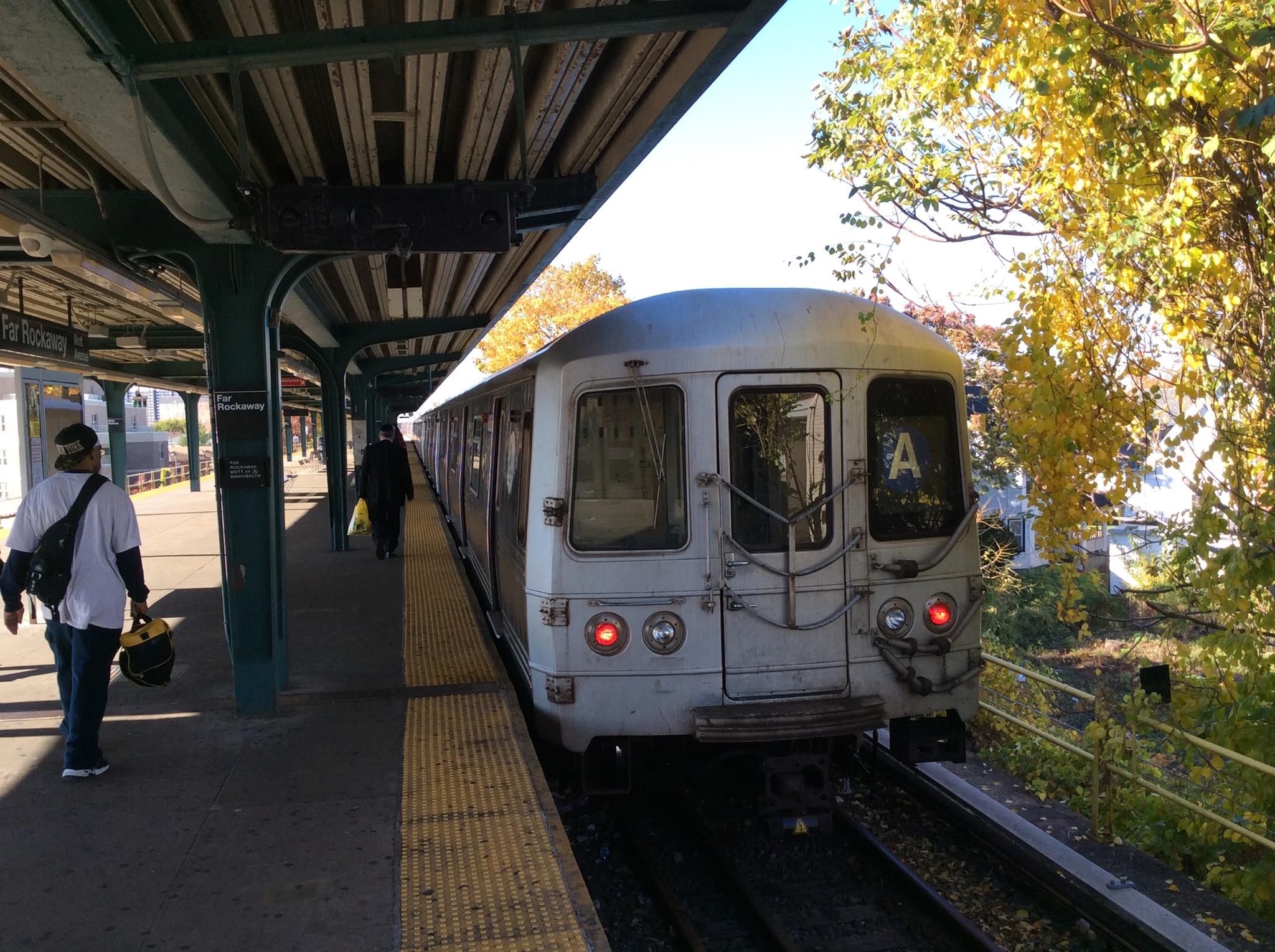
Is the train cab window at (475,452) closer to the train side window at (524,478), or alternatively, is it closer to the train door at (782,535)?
the train side window at (524,478)

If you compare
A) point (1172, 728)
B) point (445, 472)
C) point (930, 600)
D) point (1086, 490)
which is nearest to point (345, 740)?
point (930, 600)

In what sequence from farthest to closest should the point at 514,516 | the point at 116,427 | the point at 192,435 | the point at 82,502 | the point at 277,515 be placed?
the point at 192,435 < the point at 116,427 < the point at 514,516 < the point at 277,515 < the point at 82,502

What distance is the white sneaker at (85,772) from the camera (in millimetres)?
5156

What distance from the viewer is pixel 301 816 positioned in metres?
4.69

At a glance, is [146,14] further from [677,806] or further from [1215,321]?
[1215,321]

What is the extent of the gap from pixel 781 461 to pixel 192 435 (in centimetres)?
2522

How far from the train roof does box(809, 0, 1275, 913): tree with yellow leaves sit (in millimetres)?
1425

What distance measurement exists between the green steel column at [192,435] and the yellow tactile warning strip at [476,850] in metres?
23.4

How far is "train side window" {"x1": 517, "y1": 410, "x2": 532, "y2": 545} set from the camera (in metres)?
5.89

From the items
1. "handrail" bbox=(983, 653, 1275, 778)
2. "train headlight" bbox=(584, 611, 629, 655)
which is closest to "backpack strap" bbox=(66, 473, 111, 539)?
"train headlight" bbox=(584, 611, 629, 655)

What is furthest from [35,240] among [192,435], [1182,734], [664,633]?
[192,435]

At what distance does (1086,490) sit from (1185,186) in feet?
7.40

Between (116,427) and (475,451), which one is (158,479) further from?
(475,451)

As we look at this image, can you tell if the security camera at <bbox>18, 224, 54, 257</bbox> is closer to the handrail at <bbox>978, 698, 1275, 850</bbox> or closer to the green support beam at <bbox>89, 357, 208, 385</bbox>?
the handrail at <bbox>978, 698, 1275, 850</bbox>
